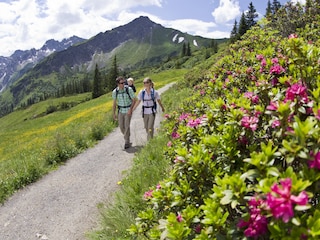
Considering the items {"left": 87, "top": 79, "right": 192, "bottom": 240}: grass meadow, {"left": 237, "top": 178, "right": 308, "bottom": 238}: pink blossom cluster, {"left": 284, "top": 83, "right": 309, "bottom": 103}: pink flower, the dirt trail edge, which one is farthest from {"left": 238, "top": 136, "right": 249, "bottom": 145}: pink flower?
the dirt trail edge

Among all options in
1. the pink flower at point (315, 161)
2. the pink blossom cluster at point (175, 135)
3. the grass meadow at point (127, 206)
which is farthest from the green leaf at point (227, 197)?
the grass meadow at point (127, 206)

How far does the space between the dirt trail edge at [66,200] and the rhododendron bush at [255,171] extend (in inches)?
176

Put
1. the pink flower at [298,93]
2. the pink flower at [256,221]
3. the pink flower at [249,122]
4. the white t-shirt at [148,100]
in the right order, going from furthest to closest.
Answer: the white t-shirt at [148,100] < the pink flower at [249,122] < the pink flower at [298,93] < the pink flower at [256,221]

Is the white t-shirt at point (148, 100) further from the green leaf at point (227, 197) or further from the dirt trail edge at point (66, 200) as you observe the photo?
the green leaf at point (227, 197)

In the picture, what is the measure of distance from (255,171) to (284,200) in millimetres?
409

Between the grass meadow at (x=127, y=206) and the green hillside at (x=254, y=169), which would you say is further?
the grass meadow at (x=127, y=206)

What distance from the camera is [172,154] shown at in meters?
5.01

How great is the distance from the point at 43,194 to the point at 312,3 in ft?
36.0

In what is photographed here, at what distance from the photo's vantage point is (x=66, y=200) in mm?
8469

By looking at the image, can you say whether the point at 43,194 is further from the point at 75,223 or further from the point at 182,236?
the point at 182,236

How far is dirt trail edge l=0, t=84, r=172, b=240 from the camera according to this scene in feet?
23.4

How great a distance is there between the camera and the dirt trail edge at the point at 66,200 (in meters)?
7.13

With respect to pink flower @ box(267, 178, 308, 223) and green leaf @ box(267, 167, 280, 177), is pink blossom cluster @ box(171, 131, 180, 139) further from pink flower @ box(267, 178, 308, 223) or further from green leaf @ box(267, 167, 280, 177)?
pink flower @ box(267, 178, 308, 223)

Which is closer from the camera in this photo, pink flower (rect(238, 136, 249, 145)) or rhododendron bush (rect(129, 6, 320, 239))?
rhododendron bush (rect(129, 6, 320, 239))
